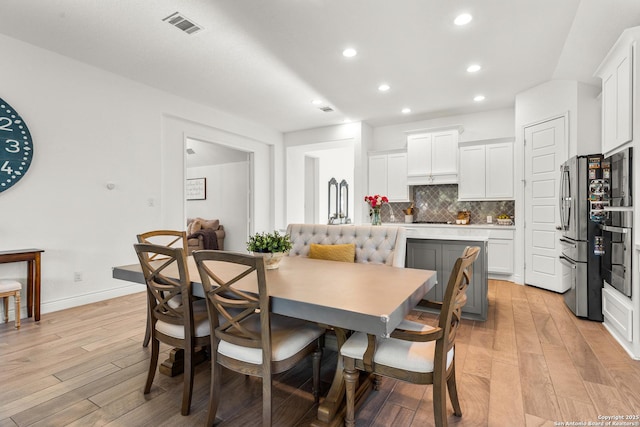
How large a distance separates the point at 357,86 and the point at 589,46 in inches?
100

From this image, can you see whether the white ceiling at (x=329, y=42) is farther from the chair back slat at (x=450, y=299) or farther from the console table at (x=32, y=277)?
the chair back slat at (x=450, y=299)

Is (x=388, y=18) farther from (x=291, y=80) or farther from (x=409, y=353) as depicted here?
(x=409, y=353)

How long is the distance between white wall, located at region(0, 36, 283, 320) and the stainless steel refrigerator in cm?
494

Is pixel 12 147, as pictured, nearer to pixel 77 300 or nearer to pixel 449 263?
pixel 77 300

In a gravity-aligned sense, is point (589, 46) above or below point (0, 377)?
above

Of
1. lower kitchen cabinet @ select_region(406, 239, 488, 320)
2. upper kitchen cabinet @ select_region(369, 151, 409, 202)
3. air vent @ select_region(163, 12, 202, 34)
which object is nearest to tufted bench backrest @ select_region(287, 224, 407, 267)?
lower kitchen cabinet @ select_region(406, 239, 488, 320)

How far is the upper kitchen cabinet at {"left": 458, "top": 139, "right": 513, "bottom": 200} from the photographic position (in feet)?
16.6

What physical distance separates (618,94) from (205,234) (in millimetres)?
6542

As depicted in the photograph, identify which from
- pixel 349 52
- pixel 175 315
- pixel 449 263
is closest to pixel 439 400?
pixel 175 315

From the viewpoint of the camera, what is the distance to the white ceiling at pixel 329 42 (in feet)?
8.86

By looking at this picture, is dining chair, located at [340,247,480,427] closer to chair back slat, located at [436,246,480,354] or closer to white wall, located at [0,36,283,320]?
chair back slat, located at [436,246,480,354]

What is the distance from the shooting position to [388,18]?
286 cm

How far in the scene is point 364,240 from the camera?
275cm

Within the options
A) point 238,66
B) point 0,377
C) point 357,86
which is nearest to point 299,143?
point 357,86
